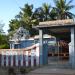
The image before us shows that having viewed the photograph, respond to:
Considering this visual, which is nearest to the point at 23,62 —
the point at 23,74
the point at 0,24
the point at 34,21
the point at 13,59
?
the point at 13,59

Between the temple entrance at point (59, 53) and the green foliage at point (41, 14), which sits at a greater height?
the green foliage at point (41, 14)

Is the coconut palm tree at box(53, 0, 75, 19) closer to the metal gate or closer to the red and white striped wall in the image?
the metal gate

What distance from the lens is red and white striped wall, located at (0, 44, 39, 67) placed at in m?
16.6

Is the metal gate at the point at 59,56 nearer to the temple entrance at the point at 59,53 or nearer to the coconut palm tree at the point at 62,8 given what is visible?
the temple entrance at the point at 59,53

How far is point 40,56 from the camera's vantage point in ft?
54.4

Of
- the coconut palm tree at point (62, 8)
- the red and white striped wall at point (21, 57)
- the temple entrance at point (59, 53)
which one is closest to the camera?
the red and white striped wall at point (21, 57)

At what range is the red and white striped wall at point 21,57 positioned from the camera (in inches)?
653

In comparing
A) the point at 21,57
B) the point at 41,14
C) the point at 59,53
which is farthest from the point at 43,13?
the point at 21,57

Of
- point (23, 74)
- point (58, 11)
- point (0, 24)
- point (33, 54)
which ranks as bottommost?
point (23, 74)

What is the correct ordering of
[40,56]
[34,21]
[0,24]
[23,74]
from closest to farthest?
1. [23,74]
2. [40,56]
3. [0,24]
4. [34,21]

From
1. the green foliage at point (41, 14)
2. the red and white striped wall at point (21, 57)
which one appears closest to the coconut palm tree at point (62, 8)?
the green foliage at point (41, 14)

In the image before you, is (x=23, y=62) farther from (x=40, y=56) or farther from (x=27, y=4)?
(x=27, y=4)

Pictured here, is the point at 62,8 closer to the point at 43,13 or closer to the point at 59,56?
the point at 43,13

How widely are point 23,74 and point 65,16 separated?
3045 centimetres
